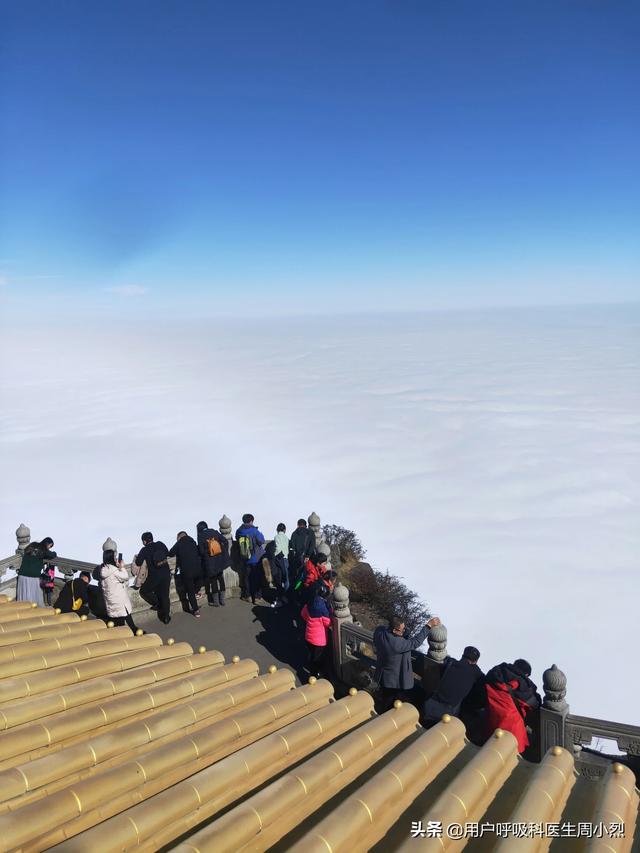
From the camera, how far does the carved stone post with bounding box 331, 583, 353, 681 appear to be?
7.32 m

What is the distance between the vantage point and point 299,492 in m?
54.5

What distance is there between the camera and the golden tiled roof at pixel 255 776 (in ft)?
9.68

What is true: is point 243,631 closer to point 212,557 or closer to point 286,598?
point 286,598

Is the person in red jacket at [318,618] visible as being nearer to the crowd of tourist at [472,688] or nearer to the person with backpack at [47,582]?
the crowd of tourist at [472,688]

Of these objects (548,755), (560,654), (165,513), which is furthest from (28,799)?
(165,513)

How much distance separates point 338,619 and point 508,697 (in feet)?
8.41

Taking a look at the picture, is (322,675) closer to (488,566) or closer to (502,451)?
(488,566)

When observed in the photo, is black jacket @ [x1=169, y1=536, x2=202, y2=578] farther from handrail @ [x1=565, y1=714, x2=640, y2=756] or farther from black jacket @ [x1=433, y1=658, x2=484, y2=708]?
handrail @ [x1=565, y1=714, x2=640, y2=756]

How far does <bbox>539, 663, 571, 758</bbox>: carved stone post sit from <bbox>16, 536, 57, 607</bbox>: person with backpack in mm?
6753

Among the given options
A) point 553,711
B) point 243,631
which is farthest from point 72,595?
point 553,711

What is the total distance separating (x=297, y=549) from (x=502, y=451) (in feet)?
199

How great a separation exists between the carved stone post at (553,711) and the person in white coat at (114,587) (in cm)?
511

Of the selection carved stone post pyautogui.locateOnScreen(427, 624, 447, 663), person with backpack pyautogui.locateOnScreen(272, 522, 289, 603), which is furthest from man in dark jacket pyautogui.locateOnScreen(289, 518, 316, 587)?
carved stone post pyautogui.locateOnScreen(427, 624, 447, 663)

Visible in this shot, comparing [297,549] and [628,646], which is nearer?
[297,549]
